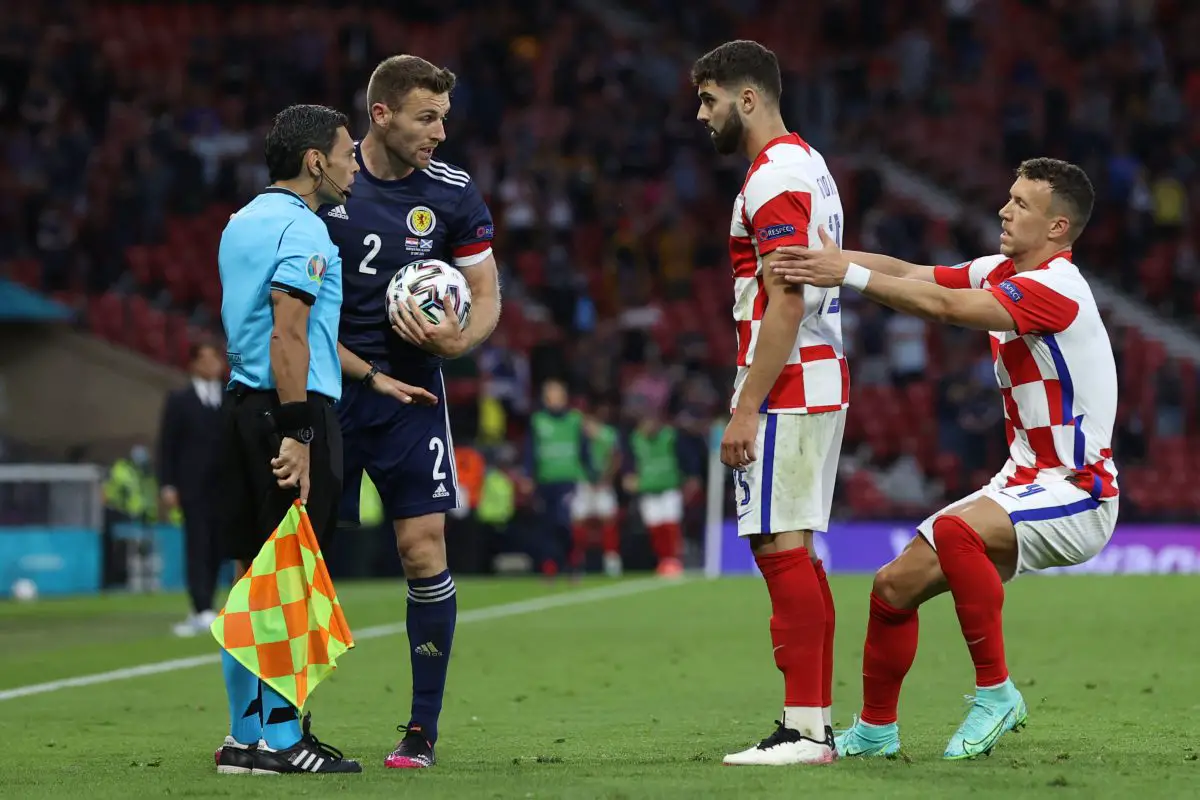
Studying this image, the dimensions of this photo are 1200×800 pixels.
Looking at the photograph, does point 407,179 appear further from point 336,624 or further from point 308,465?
point 336,624

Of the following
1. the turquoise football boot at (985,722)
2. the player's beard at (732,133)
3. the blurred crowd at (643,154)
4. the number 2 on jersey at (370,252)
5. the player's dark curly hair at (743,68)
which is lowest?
the turquoise football boot at (985,722)

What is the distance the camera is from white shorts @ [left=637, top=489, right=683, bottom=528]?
66.2 feet

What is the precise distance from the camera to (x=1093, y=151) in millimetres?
25047

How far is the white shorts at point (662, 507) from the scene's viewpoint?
66.2 feet

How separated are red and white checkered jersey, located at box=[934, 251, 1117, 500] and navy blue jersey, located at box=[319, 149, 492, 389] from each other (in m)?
1.91

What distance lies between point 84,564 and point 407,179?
12876 millimetres

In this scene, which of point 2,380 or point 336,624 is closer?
point 336,624

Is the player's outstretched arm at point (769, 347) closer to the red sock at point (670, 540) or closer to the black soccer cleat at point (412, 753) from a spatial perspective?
the black soccer cleat at point (412, 753)

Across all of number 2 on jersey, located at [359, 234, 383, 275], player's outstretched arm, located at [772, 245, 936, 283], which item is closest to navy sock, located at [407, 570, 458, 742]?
number 2 on jersey, located at [359, 234, 383, 275]

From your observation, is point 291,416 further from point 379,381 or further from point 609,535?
point 609,535

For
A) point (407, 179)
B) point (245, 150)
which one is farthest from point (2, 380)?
point (407, 179)

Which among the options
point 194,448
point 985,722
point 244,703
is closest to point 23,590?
point 194,448

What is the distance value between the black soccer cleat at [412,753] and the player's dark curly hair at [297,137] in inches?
73.4

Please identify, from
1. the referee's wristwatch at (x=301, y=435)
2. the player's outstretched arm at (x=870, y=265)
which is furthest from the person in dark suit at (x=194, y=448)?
the player's outstretched arm at (x=870, y=265)
